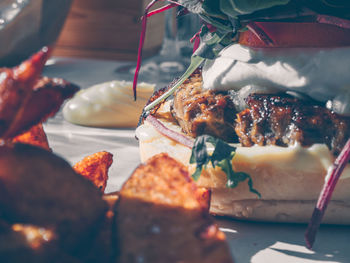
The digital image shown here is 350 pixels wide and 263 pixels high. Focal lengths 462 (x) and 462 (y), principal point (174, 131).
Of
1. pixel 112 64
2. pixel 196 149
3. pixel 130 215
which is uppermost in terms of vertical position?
pixel 130 215

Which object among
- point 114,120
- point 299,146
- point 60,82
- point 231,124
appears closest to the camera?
point 60,82

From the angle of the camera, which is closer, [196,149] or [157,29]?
[196,149]

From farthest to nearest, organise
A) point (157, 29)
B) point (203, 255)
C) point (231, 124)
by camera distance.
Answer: point (157, 29), point (231, 124), point (203, 255)

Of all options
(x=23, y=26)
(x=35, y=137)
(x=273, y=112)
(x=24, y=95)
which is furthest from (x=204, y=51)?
(x=23, y=26)

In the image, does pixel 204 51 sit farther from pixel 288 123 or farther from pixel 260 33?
pixel 288 123

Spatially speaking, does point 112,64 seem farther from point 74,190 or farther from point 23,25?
point 74,190

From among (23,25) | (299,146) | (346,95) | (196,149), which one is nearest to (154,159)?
(196,149)

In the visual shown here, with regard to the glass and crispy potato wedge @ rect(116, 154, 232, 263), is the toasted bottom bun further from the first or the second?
the glass

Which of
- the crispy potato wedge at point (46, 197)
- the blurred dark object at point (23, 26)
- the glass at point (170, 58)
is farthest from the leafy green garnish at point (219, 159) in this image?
the blurred dark object at point (23, 26)

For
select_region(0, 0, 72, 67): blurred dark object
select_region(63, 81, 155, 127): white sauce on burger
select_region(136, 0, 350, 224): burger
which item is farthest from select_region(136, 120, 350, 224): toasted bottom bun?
select_region(0, 0, 72, 67): blurred dark object
